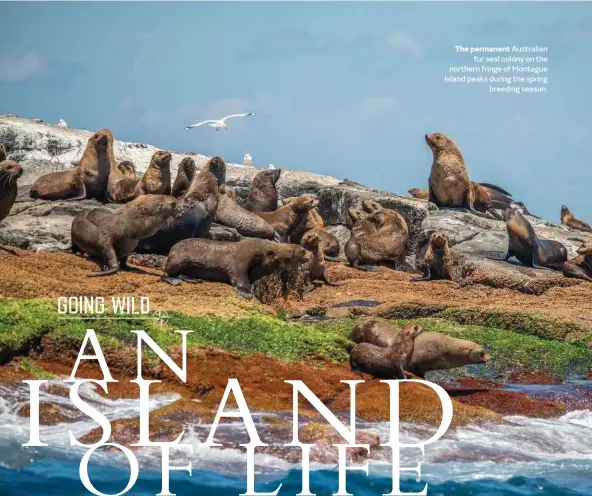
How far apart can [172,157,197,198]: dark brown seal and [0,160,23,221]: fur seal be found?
426cm

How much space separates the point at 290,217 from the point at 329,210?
4405mm

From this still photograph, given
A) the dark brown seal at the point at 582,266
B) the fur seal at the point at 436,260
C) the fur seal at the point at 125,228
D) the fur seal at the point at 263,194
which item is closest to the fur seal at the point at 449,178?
the fur seal at the point at 263,194

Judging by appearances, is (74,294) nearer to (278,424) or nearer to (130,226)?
(130,226)

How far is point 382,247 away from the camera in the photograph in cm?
2083

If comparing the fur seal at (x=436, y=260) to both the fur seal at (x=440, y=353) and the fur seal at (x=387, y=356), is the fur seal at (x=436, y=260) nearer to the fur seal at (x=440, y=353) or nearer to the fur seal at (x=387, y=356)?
the fur seal at (x=440, y=353)

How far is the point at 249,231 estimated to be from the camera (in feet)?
64.3

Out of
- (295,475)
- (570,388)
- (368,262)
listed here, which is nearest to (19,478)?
(295,475)

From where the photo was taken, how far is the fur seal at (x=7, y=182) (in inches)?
585

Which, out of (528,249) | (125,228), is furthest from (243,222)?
(528,249)

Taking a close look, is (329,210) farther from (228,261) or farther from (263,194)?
(228,261)

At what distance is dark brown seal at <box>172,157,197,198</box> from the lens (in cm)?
1908

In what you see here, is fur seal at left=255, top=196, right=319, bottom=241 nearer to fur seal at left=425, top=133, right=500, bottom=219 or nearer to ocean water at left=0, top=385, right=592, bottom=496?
fur seal at left=425, top=133, right=500, bottom=219

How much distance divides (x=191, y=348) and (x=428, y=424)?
2.45 metres

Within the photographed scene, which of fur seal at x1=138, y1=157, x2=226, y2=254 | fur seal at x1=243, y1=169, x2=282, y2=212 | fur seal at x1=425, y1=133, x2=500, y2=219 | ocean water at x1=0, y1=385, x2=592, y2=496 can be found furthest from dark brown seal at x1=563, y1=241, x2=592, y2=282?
ocean water at x1=0, y1=385, x2=592, y2=496
